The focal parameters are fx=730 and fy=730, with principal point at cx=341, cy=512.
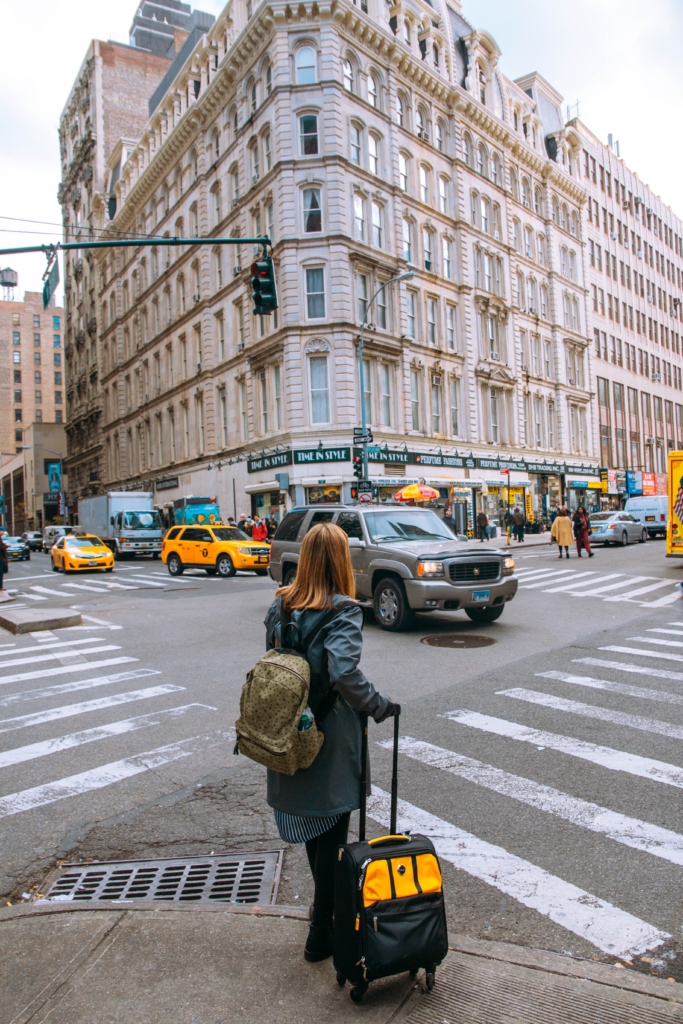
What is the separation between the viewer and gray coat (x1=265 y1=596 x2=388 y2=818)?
2875 mm

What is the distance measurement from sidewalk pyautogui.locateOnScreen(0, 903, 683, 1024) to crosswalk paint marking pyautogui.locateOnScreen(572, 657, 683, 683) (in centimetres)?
547

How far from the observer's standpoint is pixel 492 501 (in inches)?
1746

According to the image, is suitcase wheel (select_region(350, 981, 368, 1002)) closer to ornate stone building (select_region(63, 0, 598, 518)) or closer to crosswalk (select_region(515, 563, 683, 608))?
crosswalk (select_region(515, 563, 683, 608))

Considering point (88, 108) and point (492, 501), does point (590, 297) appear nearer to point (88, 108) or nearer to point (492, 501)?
point (492, 501)

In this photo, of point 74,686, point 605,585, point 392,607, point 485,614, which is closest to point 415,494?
point 605,585

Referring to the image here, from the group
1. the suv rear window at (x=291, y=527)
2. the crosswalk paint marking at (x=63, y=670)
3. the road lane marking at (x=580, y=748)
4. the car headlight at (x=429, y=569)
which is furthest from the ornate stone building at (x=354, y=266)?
the road lane marking at (x=580, y=748)

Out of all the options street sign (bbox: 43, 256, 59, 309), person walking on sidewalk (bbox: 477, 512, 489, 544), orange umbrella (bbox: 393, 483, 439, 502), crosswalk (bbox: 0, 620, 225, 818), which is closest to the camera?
crosswalk (bbox: 0, 620, 225, 818)

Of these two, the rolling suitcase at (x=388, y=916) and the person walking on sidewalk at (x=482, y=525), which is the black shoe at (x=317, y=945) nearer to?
the rolling suitcase at (x=388, y=916)

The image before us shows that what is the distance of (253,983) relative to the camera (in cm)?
271

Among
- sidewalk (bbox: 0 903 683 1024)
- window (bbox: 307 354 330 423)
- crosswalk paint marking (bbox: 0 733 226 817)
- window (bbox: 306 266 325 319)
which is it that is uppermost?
window (bbox: 306 266 325 319)

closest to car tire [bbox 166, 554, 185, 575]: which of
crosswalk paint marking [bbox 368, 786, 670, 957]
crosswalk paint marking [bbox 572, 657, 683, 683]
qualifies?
crosswalk paint marking [bbox 572, 657, 683, 683]

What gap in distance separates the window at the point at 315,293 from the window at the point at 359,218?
9.97 ft

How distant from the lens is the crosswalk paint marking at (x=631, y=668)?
775 centimetres

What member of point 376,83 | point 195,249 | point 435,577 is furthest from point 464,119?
point 435,577
